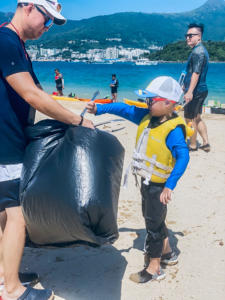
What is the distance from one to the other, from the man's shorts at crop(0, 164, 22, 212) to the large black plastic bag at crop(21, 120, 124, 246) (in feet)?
0.22

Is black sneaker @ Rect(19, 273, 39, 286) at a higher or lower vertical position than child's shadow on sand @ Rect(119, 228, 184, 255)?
higher

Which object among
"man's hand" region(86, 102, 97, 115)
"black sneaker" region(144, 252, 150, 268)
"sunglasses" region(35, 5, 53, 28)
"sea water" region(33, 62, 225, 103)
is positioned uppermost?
"sunglasses" region(35, 5, 53, 28)

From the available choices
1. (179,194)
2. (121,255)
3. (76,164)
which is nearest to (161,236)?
(121,255)

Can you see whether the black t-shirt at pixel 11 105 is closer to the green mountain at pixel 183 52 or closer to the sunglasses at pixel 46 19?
the sunglasses at pixel 46 19

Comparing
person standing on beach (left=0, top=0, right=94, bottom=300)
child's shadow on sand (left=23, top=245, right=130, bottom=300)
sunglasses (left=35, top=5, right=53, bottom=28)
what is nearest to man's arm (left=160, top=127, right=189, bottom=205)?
person standing on beach (left=0, top=0, right=94, bottom=300)

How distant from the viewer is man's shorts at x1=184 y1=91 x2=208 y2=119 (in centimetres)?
649

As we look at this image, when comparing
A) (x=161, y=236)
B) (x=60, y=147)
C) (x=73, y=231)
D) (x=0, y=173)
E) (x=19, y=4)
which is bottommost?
(x=161, y=236)

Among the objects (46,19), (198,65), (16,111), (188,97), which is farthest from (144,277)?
(198,65)

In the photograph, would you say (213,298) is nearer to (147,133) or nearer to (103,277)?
(103,277)

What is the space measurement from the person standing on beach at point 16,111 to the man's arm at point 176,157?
2.67 ft

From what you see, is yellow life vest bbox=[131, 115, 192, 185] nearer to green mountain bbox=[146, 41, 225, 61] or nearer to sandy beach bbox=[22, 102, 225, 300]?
sandy beach bbox=[22, 102, 225, 300]

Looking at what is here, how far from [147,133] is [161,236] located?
951 millimetres

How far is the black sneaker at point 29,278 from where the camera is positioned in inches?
119

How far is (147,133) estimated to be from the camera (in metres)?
2.99
